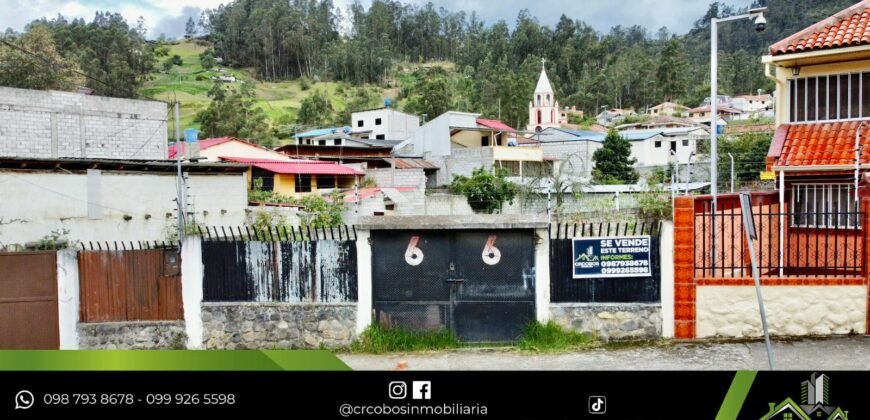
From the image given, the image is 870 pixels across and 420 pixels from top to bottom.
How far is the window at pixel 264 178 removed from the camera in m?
34.4

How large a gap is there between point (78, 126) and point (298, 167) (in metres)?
12.0

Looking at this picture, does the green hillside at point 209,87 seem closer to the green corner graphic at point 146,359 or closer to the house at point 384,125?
the house at point 384,125

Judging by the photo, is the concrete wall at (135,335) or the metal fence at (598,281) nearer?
the metal fence at (598,281)

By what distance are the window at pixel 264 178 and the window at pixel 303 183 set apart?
1.23m

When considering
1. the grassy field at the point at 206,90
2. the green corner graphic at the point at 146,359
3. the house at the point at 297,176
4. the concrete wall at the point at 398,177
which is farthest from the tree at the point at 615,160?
the grassy field at the point at 206,90

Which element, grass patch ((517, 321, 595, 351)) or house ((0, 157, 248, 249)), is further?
house ((0, 157, 248, 249))

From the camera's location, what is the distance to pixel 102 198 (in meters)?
19.2

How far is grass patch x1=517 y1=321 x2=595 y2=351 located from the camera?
9180 mm

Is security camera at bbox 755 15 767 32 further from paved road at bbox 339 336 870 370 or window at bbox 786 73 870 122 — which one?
paved road at bbox 339 336 870 370

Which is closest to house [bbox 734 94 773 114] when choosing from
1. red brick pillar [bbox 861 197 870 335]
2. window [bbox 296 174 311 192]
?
window [bbox 296 174 311 192]

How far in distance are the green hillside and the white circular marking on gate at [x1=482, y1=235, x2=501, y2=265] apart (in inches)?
2685

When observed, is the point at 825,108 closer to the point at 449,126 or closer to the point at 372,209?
the point at 372,209

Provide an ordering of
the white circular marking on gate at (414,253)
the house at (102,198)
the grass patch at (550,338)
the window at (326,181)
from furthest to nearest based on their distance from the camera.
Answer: the window at (326,181) → the house at (102,198) → the white circular marking on gate at (414,253) → the grass patch at (550,338)

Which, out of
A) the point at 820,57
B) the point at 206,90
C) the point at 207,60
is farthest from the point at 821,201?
the point at 207,60
